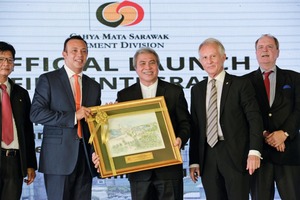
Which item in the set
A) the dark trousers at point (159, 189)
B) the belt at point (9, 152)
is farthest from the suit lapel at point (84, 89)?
the dark trousers at point (159, 189)

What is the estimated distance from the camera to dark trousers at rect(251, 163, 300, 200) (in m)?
3.77

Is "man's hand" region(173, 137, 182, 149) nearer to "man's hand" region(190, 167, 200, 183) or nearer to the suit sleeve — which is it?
"man's hand" region(190, 167, 200, 183)

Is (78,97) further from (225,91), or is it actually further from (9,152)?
(225,91)

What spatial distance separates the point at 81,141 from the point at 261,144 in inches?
50.2

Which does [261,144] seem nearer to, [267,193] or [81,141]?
[267,193]

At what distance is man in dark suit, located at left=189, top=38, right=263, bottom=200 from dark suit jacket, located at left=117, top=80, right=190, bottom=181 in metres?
0.14

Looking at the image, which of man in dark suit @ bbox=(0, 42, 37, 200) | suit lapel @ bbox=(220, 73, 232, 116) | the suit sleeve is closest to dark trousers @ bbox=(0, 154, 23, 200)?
man in dark suit @ bbox=(0, 42, 37, 200)

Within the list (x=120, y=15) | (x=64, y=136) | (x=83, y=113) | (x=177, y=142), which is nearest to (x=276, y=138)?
(x=177, y=142)

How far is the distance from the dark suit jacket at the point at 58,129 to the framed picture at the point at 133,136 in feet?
0.64

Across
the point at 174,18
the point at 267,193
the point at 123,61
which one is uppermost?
the point at 174,18

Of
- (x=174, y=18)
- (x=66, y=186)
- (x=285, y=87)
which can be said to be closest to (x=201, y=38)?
(x=174, y=18)

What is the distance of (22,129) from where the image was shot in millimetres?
3646

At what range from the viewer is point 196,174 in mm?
3721

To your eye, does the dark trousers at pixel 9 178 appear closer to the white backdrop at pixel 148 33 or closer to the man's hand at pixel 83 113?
the man's hand at pixel 83 113
